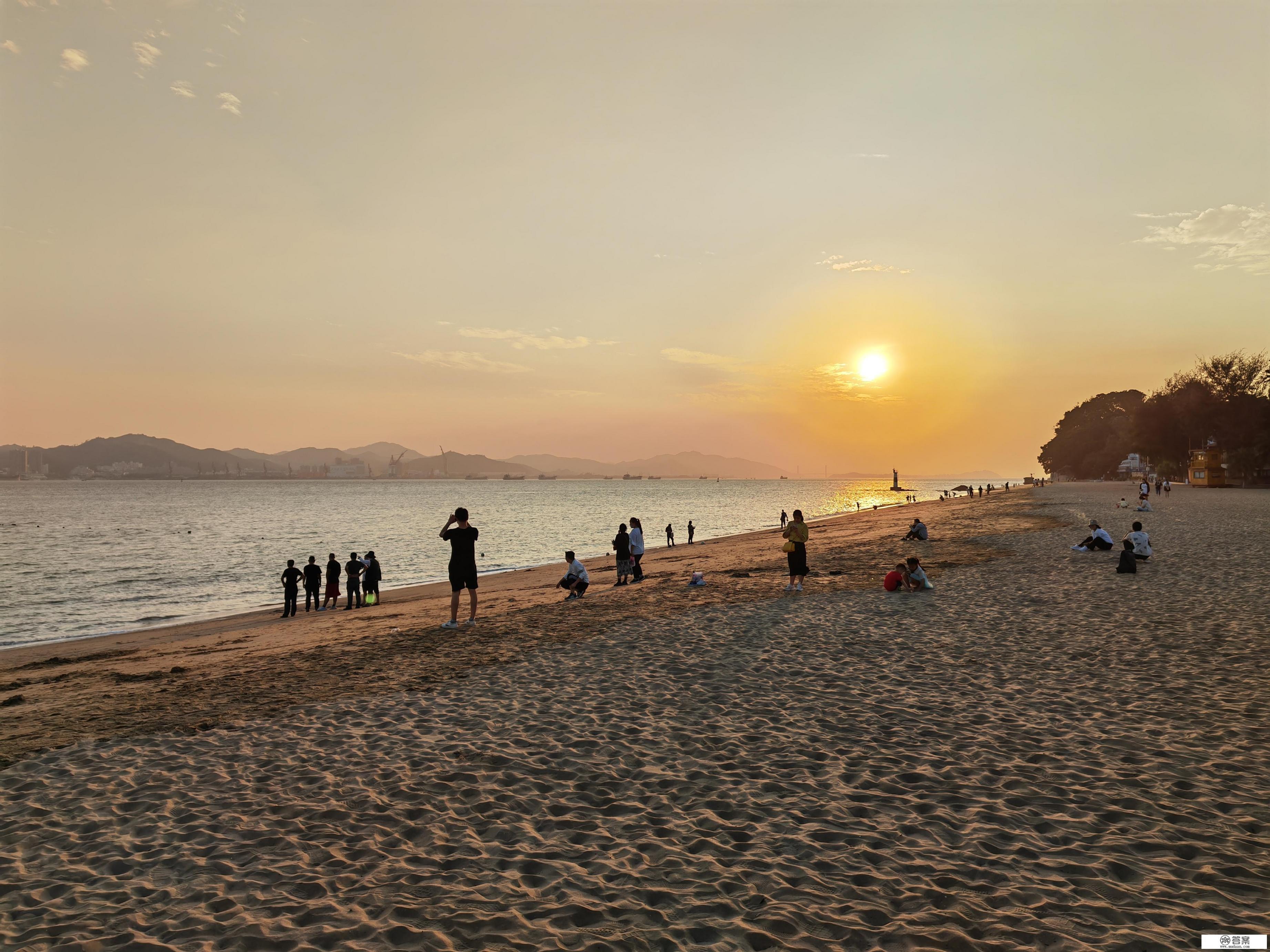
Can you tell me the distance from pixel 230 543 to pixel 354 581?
147ft

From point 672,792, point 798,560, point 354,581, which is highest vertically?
point 798,560

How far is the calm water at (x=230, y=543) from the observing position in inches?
1173

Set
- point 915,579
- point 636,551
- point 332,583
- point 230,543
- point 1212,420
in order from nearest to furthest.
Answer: point 915,579
point 636,551
point 332,583
point 230,543
point 1212,420

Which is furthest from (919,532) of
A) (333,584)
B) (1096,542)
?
(333,584)

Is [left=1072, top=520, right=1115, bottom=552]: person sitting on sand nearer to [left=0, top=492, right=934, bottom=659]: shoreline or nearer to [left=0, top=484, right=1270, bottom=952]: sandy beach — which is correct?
[left=0, top=484, right=1270, bottom=952]: sandy beach

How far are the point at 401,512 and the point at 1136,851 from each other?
11998cm

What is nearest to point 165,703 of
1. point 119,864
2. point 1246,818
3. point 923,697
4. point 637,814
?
point 119,864

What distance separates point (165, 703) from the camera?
424 inches

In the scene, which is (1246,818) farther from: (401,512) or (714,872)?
(401,512)

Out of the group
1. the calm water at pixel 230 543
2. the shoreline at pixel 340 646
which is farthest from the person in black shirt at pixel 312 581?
the calm water at pixel 230 543

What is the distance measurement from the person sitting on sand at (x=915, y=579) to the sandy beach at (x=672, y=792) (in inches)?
151

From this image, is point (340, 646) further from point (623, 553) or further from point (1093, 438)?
point (1093, 438)

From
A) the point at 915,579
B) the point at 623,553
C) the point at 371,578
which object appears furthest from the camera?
the point at 371,578

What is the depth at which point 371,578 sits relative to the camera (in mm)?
25656
